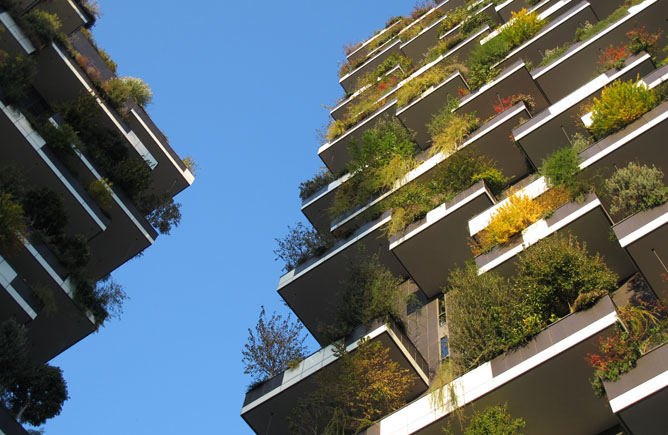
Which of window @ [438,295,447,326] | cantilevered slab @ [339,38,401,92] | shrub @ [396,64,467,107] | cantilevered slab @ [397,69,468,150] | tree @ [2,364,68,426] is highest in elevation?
cantilevered slab @ [339,38,401,92]

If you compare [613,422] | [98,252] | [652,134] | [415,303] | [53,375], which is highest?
[98,252]

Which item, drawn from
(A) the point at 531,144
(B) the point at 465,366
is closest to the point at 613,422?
(B) the point at 465,366

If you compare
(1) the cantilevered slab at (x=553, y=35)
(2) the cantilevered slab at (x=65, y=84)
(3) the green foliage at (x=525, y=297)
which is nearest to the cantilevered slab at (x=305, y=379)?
(3) the green foliage at (x=525, y=297)

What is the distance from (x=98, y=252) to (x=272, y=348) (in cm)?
630

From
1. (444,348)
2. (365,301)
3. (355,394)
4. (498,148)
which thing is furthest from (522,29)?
(355,394)

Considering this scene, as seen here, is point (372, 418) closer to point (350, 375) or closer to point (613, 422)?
point (350, 375)

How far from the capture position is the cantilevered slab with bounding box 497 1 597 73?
22.2m

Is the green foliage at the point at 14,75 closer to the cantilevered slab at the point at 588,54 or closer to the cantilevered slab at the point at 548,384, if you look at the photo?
the cantilevered slab at the point at 548,384

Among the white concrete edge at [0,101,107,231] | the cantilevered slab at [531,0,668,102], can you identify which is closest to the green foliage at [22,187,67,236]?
the white concrete edge at [0,101,107,231]

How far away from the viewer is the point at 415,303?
18.1 m

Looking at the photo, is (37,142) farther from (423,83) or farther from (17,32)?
(423,83)

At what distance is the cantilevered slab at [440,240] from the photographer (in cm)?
1675

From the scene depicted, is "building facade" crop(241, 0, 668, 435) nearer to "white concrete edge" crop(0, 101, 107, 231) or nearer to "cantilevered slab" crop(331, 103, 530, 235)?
"cantilevered slab" crop(331, 103, 530, 235)

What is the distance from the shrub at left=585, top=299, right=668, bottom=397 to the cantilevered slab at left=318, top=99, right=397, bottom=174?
1553 centimetres
